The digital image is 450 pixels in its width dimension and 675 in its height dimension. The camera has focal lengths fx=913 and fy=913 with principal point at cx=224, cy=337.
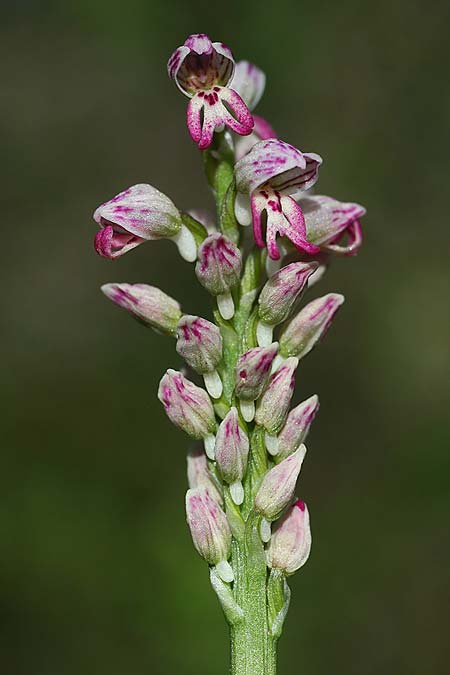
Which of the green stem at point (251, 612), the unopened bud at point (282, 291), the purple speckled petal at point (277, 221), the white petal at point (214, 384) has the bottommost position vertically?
the green stem at point (251, 612)

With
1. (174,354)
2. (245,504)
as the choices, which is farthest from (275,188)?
(174,354)

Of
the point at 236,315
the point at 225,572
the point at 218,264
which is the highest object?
the point at 218,264

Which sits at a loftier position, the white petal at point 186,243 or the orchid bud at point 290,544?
the white petal at point 186,243

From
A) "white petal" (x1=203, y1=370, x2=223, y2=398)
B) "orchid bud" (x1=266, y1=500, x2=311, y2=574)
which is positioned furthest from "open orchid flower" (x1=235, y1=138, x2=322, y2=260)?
"orchid bud" (x1=266, y1=500, x2=311, y2=574)

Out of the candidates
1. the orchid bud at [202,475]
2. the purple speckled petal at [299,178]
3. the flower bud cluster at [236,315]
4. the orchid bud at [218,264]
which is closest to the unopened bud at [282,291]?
the flower bud cluster at [236,315]

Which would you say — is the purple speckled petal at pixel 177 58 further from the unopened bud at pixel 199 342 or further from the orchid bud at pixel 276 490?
the orchid bud at pixel 276 490

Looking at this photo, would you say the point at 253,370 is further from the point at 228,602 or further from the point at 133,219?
the point at 228,602
